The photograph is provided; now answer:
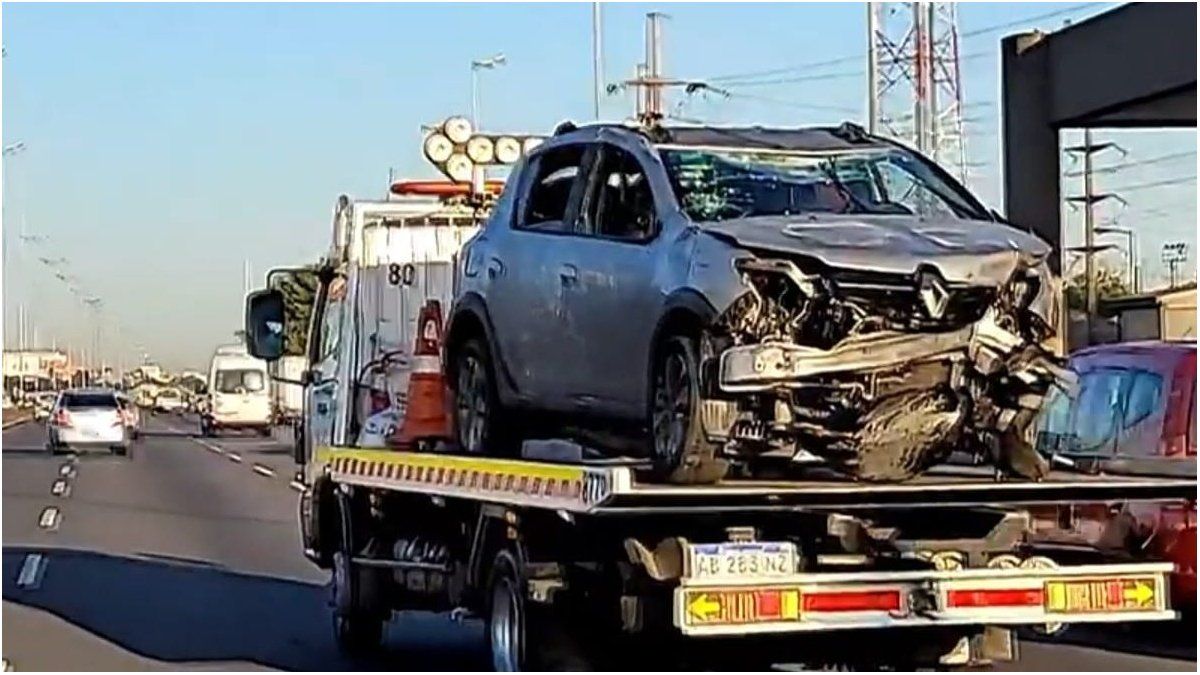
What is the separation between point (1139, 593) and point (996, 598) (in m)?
0.73

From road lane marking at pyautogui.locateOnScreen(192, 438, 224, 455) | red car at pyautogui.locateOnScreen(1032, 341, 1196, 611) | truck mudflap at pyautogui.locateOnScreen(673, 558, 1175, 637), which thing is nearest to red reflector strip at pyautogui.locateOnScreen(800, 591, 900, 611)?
truck mudflap at pyautogui.locateOnScreen(673, 558, 1175, 637)

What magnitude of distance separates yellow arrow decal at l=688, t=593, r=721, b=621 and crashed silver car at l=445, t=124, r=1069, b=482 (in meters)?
0.52

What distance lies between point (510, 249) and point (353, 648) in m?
3.12

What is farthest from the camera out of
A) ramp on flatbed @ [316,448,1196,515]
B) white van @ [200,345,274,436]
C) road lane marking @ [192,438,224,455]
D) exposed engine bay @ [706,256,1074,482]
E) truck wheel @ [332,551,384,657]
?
white van @ [200,345,274,436]

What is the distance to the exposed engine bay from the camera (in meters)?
9.70

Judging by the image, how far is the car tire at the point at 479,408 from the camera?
12414 mm

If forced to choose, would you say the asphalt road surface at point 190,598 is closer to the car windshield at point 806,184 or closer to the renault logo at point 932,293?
the car windshield at point 806,184

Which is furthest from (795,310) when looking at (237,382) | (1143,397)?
(237,382)

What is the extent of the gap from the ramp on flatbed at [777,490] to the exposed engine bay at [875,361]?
192 mm

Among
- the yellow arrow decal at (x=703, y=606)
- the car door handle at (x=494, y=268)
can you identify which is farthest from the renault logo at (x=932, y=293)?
the car door handle at (x=494, y=268)

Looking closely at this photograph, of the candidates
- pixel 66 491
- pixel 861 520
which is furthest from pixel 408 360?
pixel 66 491

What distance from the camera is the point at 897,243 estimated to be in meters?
9.78

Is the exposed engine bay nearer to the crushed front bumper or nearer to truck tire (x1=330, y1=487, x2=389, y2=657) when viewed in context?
the crushed front bumper

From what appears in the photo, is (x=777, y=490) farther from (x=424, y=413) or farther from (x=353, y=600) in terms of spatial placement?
(x=353, y=600)
